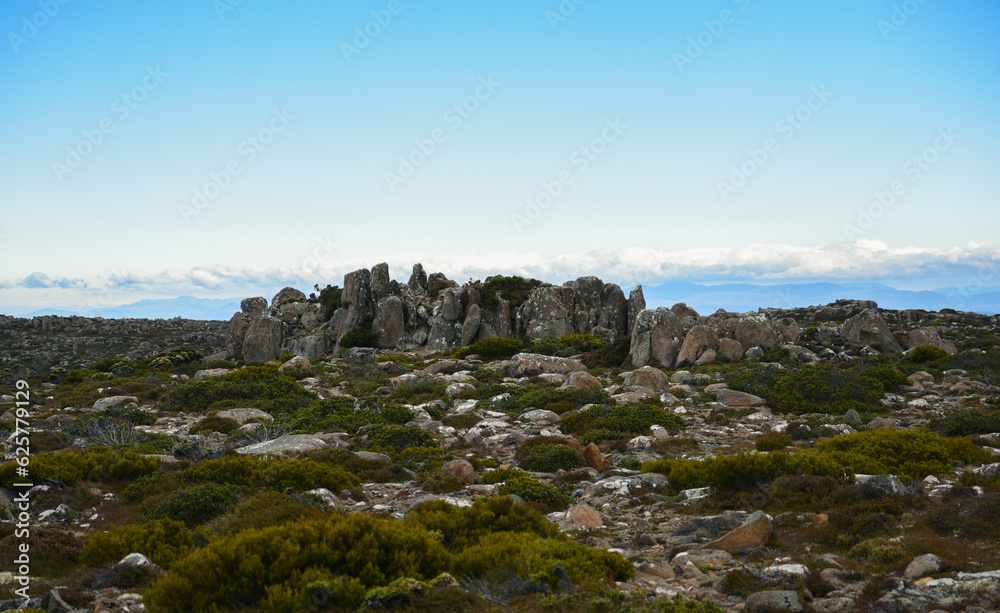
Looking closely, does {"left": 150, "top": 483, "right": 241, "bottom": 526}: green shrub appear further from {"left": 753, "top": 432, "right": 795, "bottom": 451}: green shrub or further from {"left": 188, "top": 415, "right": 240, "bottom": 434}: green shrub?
{"left": 753, "top": 432, "right": 795, "bottom": 451}: green shrub

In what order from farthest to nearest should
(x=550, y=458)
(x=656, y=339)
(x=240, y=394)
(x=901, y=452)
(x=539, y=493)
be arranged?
(x=656, y=339), (x=240, y=394), (x=550, y=458), (x=901, y=452), (x=539, y=493)

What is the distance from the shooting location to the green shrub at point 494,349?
40.5 metres

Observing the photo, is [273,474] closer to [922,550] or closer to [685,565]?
[685,565]

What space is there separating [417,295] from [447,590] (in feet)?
169

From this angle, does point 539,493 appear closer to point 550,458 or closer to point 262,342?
point 550,458

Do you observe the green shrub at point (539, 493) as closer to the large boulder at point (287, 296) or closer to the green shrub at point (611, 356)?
the green shrub at point (611, 356)

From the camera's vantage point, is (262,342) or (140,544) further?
(262,342)

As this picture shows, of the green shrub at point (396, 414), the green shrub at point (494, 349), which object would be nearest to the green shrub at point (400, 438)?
the green shrub at point (396, 414)

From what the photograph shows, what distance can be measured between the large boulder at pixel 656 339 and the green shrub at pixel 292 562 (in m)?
27.6

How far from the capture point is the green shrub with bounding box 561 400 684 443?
54.4 feet

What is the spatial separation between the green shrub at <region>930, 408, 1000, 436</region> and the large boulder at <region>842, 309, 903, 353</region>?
23.0m

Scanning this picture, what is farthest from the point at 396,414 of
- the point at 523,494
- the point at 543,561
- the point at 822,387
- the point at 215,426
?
the point at 822,387

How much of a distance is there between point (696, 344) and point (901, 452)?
20.6 metres

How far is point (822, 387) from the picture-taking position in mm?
20766
